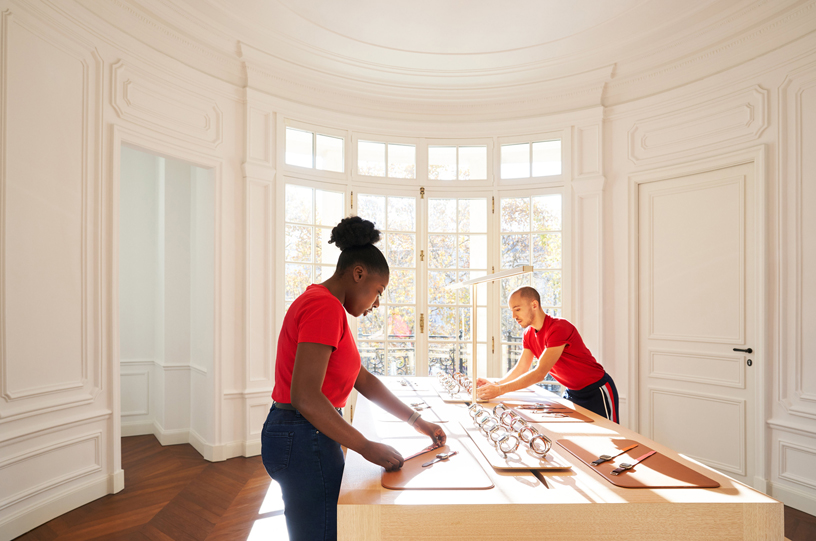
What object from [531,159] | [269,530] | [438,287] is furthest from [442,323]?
[269,530]

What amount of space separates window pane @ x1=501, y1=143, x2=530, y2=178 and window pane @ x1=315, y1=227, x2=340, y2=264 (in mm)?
1857

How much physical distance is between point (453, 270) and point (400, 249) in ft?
1.89

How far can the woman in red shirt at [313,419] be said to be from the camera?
4.30 ft

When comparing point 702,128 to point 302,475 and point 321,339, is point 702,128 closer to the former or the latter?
point 321,339

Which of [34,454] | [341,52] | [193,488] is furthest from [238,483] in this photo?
[341,52]

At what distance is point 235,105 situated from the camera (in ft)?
13.3

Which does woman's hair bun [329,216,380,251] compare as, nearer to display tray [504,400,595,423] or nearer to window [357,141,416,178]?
display tray [504,400,595,423]

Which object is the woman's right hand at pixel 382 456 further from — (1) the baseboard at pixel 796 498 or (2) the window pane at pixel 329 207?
(2) the window pane at pixel 329 207

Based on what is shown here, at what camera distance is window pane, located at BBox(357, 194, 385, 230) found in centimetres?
465

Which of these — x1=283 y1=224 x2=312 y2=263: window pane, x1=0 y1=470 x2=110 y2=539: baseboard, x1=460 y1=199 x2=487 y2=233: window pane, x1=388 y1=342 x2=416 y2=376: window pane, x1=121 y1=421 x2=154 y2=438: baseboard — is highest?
x1=460 y1=199 x2=487 y2=233: window pane

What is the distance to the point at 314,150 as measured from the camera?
445 cm

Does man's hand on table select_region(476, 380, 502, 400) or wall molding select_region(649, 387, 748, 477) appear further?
wall molding select_region(649, 387, 748, 477)

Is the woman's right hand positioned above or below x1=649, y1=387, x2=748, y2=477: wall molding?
above

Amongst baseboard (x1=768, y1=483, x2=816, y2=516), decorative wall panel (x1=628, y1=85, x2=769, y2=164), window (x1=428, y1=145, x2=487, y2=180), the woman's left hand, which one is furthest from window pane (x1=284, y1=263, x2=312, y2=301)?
baseboard (x1=768, y1=483, x2=816, y2=516)
